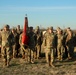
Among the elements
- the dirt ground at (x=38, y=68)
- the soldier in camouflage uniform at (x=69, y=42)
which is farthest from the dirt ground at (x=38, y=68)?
the soldier in camouflage uniform at (x=69, y=42)

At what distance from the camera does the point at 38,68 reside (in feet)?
49.5

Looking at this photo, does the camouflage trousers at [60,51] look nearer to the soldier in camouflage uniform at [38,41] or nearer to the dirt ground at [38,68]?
the dirt ground at [38,68]

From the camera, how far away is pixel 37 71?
47.1 feet

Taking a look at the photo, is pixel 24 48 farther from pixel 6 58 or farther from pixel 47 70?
pixel 47 70

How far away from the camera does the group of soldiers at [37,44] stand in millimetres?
15391

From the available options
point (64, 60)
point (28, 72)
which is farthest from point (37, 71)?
point (64, 60)

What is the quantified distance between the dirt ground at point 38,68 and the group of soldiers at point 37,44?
429mm

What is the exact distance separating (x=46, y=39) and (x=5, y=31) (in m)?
2.21

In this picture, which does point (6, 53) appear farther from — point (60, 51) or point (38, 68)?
point (60, 51)

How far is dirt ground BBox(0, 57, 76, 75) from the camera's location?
14023mm

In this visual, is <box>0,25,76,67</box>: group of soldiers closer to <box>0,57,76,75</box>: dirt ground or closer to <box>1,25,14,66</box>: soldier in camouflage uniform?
<box>1,25,14,66</box>: soldier in camouflage uniform

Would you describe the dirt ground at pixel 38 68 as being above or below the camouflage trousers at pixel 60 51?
below

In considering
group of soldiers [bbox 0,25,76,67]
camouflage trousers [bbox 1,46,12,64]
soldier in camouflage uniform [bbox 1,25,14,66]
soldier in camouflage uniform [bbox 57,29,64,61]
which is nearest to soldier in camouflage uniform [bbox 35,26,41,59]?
group of soldiers [bbox 0,25,76,67]

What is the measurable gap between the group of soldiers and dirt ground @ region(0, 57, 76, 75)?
0.43 metres
